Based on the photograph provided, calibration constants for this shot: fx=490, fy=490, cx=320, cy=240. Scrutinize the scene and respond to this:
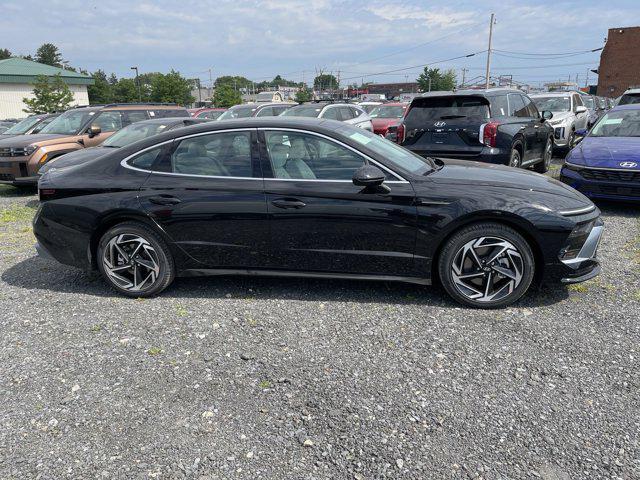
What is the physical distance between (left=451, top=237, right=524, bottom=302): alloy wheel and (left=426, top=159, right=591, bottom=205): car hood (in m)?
0.50

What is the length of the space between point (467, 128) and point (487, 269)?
4.56 meters

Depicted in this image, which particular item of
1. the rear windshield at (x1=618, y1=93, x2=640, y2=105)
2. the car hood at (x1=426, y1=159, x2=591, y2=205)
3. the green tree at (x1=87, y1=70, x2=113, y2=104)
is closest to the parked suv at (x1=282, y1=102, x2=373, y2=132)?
the rear windshield at (x1=618, y1=93, x2=640, y2=105)

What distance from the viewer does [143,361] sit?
346 centimetres

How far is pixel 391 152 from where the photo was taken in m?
4.49

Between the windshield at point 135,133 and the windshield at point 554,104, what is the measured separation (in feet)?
35.1

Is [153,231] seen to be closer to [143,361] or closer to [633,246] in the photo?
[143,361]

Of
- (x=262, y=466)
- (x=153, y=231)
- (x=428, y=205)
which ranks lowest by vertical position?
(x=262, y=466)

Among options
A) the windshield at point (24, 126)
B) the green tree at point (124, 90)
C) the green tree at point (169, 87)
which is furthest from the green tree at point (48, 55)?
the windshield at point (24, 126)

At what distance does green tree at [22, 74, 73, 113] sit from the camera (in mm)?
40562

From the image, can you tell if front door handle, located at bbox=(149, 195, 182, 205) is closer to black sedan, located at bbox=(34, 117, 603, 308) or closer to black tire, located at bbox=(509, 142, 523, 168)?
black sedan, located at bbox=(34, 117, 603, 308)

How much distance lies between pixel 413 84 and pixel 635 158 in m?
134

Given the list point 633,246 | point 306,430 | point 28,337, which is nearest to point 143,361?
point 28,337

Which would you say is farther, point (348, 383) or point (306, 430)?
point (348, 383)

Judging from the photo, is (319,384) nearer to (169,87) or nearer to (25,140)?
(25,140)
